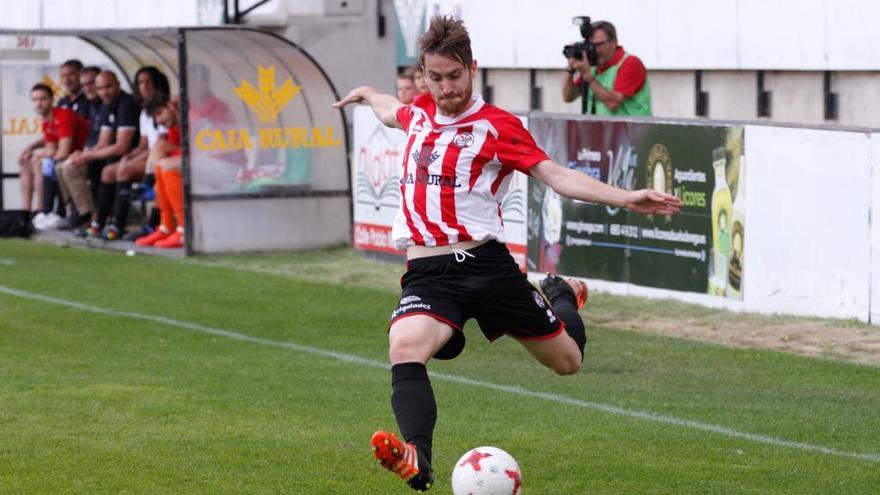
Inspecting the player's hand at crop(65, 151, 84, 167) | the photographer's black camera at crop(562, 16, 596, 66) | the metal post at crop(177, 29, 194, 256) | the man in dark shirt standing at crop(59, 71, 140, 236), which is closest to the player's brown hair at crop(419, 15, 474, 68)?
the photographer's black camera at crop(562, 16, 596, 66)

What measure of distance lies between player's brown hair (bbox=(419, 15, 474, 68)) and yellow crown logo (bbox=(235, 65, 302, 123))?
1163cm

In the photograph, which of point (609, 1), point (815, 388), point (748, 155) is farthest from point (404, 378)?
point (609, 1)

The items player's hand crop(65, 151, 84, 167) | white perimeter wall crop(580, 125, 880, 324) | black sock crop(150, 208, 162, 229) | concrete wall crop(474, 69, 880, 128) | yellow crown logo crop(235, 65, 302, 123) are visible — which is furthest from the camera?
player's hand crop(65, 151, 84, 167)

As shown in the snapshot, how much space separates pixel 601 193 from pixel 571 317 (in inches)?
58.5

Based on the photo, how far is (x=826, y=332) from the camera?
11492 millimetres

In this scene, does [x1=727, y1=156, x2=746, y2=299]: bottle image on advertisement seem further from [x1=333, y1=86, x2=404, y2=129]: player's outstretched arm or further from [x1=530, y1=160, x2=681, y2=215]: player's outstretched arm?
[x1=530, y1=160, x2=681, y2=215]: player's outstretched arm

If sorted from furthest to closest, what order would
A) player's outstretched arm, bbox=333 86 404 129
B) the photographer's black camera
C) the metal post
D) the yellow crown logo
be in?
the yellow crown logo < the metal post < the photographer's black camera < player's outstretched arm, bbox=333 86 404 129

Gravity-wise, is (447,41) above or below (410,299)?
above

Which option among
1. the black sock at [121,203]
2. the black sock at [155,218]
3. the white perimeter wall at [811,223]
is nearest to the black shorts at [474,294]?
the white perimeter wall at [811,223]

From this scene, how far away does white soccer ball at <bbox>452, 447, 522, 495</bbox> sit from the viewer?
6.34m

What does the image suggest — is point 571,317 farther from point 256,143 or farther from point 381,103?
point 256,143

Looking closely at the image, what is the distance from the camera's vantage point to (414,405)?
645 centimetres

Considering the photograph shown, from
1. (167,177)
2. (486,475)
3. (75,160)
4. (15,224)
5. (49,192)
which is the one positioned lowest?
(486,475)

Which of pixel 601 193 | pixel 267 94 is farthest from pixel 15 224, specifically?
pixel 601 193
